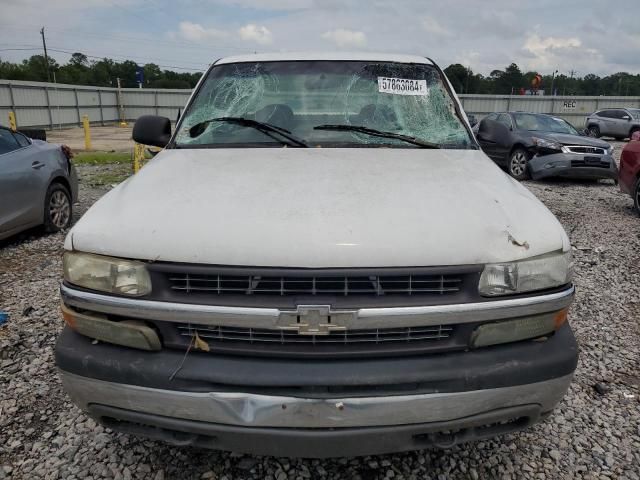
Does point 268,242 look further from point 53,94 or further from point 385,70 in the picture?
point 53,94

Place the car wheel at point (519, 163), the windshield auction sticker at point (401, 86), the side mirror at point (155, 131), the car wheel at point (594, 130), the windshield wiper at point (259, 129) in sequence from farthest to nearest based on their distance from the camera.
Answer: the car wheel at point (594, 130) → the car wheel at point (519, 163) → the side mirror at point (155, 131) → the windshield auction sticker at point (401, 86) → the windshield wiper at point (259, 129)

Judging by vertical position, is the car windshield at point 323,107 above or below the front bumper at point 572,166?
above

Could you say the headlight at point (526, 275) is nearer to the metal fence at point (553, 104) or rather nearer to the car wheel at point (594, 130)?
the car wheel at point (594, 130)

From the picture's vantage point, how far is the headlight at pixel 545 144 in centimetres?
1040

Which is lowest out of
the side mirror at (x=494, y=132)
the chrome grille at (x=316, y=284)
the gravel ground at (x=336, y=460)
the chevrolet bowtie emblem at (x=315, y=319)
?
the gravel ground at (x=336, y=460)

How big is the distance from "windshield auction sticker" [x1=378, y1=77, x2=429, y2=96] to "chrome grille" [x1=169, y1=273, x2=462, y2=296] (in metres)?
1.75

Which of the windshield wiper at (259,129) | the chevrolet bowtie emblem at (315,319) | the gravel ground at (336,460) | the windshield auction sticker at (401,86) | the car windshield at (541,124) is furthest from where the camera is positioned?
the car windshield at (541,124)

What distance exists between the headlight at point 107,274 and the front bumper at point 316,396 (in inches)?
9.6

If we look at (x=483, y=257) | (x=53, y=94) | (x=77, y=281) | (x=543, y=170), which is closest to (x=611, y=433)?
(x=483, y=257)

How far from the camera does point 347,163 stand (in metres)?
2.47

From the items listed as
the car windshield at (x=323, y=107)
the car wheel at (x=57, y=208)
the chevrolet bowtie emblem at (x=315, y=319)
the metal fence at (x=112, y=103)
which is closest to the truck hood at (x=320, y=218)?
the chevrolet bowtie emblem at (x=315, y=319)

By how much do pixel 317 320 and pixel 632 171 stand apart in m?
7.93

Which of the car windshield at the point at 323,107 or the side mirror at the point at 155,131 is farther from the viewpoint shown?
the side mirror at the point at 155,131

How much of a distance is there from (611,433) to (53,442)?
2.88 meters
